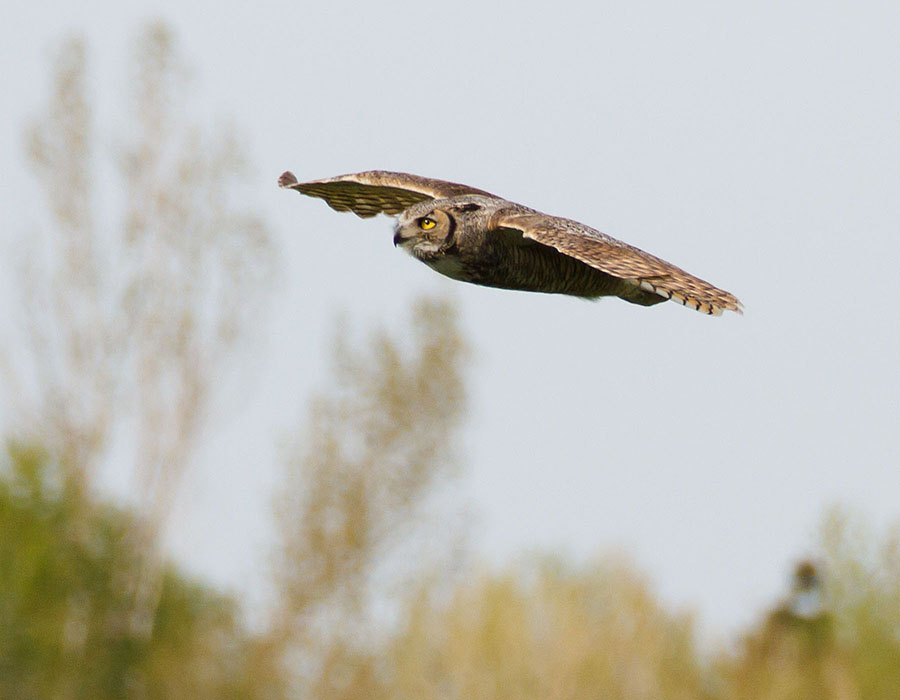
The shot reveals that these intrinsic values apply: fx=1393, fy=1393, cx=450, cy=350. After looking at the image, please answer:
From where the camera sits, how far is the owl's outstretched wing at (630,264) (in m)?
5.64

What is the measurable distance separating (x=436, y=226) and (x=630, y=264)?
3.34ft

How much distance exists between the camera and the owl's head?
20.8 feet

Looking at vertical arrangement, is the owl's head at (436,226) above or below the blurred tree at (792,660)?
above

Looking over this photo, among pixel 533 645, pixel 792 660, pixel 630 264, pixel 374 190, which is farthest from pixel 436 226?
pixel 792 660

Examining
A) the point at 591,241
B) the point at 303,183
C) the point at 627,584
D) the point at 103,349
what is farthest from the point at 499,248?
the point at 103,349

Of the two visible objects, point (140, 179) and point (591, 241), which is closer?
point (591, 241)

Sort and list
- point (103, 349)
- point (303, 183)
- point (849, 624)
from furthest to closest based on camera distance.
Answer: point (103, 349) < point (849, 624) < point (303, 183)

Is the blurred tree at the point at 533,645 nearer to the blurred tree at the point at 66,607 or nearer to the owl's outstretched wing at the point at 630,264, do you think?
the blurred tree at the point at 66,607

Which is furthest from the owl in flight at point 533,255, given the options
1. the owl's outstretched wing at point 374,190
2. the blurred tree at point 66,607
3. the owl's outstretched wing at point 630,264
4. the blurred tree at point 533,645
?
the blurred tree at point 66,607

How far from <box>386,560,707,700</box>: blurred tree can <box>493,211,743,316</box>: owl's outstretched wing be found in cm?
1441

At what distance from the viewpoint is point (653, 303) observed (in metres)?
6.76

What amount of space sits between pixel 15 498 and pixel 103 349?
3658 millimetres

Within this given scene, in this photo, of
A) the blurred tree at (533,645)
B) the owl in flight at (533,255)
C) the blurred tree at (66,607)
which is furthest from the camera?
the blurred tree at (66,607)

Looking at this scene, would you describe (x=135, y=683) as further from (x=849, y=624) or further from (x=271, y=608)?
(x=849, y=624)
